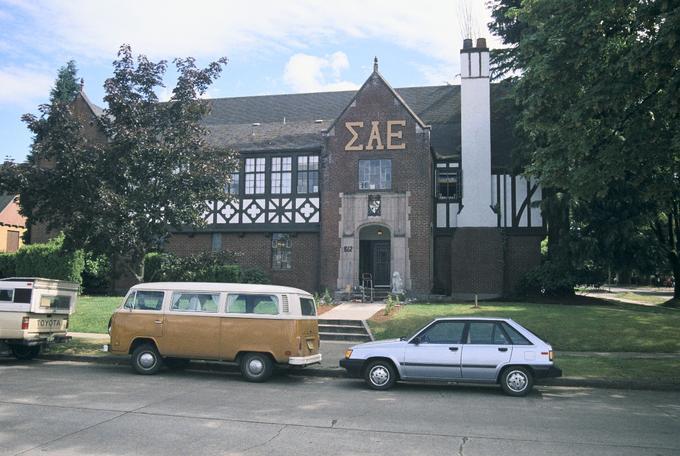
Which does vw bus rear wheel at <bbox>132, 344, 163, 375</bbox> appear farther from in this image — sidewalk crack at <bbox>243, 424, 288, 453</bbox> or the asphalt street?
sidewalk crack at <bbox>243, 424, 288, 453</bbox>

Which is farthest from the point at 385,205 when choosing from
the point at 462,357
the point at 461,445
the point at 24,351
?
the point at 461,445

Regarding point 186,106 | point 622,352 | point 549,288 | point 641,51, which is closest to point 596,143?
point 641,51

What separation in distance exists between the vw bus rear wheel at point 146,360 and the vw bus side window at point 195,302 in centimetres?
105

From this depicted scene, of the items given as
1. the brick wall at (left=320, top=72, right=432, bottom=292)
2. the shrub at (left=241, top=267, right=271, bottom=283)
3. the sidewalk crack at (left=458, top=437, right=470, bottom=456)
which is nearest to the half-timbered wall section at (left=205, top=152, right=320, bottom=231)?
the brick wall at (left=320, top=72, right=432, bottom=292)

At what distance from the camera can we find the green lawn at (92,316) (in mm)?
18891

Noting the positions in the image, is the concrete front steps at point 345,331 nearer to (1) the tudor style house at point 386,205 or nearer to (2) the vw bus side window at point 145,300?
(2) the vw bus side window at point 145,300

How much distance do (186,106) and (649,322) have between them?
15.2 meters

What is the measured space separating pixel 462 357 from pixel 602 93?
5956mm

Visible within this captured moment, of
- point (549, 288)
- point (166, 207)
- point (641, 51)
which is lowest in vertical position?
point (549, 288)

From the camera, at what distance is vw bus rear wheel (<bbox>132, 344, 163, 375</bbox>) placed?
1268 cm

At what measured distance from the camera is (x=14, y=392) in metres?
10.3

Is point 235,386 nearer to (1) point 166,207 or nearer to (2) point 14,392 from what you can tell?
(2) point 14,392

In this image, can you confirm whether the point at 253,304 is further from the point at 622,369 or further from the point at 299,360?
the point at 622,369

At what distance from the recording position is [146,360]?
500 inches
